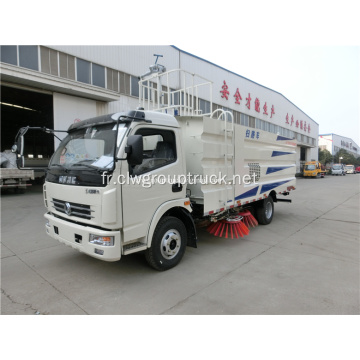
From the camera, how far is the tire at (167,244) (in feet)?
11.9

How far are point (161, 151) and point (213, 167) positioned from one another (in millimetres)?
1079

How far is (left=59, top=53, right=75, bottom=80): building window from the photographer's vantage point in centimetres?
1114

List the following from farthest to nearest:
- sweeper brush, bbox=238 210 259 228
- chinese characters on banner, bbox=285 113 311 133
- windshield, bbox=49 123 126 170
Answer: chinese characters on banner, bbox=285 113 311 133
sweeper brush, bbox=238 210 259 228
windshield, bbox=49 123 126 170

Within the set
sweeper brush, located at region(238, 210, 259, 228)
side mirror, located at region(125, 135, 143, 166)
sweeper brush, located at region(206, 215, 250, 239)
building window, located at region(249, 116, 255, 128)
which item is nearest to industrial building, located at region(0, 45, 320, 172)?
building window, located at region(249, 116, 255, 128)

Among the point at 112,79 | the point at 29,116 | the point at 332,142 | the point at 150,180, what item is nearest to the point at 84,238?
the point at 150,180

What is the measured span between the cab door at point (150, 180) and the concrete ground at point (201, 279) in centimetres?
78

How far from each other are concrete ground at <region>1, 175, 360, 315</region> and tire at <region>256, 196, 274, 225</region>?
0.71 metres

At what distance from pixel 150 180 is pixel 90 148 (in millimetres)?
898

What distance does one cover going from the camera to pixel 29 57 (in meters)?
10.2

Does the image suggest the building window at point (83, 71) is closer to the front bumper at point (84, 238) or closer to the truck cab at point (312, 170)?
the front bumper at point (84, 238)

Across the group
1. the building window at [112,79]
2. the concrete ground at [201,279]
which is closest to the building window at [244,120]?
the building window at [112,79]

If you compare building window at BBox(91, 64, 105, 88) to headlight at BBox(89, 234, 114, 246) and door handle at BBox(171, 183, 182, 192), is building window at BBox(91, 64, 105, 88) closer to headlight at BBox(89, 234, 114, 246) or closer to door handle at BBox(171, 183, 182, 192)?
door handle at BBox(171, 183, 182, 192)

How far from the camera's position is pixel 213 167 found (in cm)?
445

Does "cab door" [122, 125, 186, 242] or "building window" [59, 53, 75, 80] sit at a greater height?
"building window" [59, 53, 75, 80]
